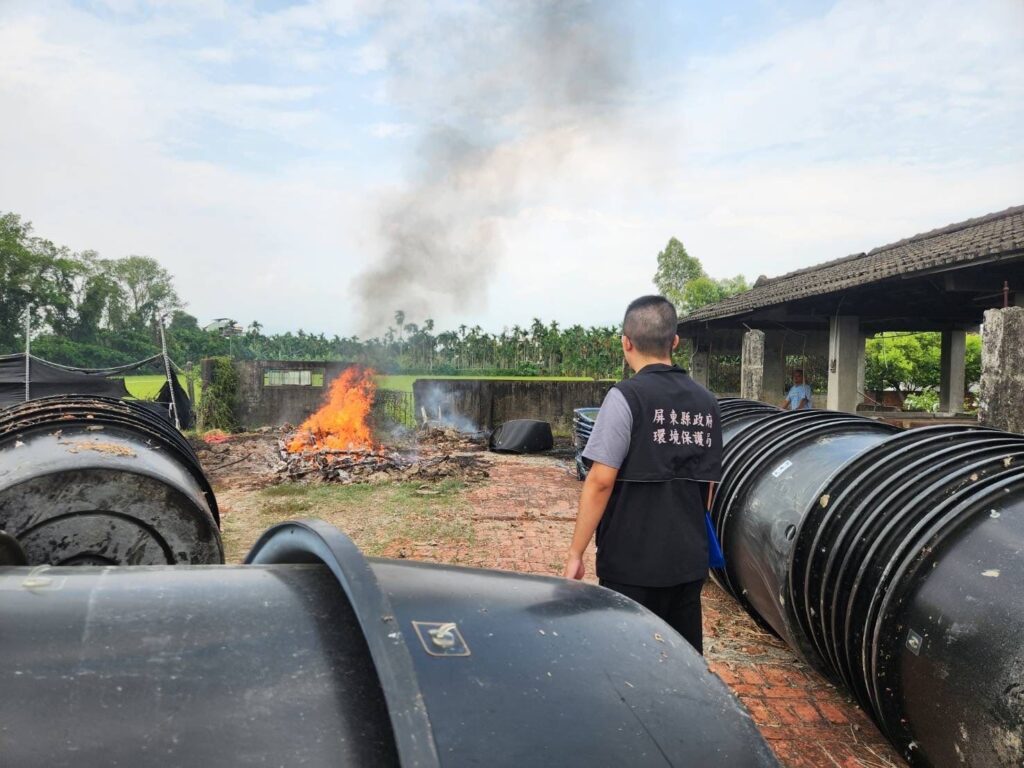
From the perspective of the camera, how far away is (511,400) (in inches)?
645

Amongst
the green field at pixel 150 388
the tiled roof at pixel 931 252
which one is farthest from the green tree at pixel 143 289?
the tiled roof at pixel 931 252

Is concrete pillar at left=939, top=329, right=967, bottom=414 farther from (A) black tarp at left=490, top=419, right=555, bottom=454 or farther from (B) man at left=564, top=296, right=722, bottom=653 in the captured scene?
(B) man at left=564, top=296, right=722, bottom=653

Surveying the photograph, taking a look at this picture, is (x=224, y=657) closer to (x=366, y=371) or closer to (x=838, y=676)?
(x=838, y=676)

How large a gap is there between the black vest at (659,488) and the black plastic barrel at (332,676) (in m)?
1.48

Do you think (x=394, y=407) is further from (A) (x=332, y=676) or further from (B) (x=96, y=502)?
(A) (x=332, y=676)

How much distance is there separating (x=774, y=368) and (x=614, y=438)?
16074 millimetres

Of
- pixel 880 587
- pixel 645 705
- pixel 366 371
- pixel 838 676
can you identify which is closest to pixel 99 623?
pixel 645 705

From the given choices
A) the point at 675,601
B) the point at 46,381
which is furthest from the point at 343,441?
the point at 675,601

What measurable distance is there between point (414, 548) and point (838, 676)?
4.12m

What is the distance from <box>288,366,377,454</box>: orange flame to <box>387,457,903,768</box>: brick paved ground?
236 inches

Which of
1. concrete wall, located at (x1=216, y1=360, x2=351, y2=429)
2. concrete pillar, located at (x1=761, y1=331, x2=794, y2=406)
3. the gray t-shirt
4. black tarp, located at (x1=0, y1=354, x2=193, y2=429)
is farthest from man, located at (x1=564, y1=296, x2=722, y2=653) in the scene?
concrete wall, located at (x1=216, y1=360, x2=351, y2=429)

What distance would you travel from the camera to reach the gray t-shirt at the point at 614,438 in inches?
108

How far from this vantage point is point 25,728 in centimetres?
83

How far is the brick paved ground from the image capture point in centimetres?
324
